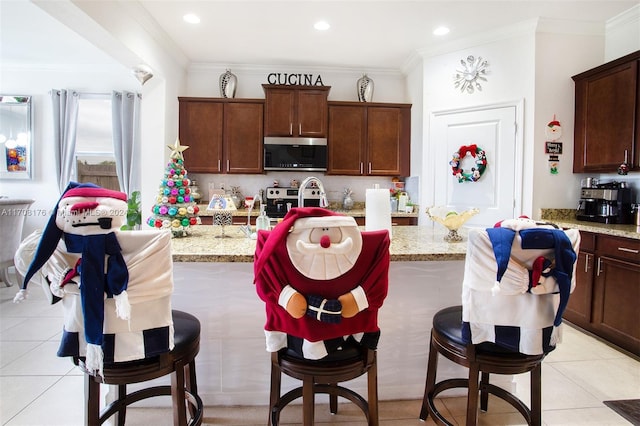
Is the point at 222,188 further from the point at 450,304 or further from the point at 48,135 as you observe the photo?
the point at 450,304

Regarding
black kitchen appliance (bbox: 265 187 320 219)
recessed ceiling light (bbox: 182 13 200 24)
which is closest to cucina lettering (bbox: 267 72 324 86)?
recessed ceiling light (bbox: 182 13 200 24)

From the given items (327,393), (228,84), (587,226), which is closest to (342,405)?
(327,393)

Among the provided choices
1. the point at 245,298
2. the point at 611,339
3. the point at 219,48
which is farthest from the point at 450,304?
the point at 219,48

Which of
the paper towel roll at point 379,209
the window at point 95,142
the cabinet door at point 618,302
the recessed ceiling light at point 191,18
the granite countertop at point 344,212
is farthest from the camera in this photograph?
the window at point 95,142

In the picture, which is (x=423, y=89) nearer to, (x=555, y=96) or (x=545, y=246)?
(x=555, y=96)

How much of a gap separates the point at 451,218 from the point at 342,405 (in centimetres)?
118

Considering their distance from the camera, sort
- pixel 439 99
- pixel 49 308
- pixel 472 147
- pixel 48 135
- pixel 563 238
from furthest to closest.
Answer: pixel 48 135, pixel 439 99, pixel 472 147, pixel 49 308, pixel 563 238

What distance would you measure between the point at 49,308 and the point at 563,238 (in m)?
4.09

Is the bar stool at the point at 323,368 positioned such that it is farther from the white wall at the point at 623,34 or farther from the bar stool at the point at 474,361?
the white wall at the point at 623,34

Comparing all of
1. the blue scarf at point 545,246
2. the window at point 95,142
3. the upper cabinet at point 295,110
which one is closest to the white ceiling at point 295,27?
the upper cabinet at point 295,110

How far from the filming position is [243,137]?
4.02m

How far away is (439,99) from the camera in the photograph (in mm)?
3643

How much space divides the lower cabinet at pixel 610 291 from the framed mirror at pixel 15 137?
624cm

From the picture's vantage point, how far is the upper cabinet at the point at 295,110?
3.94 metres
